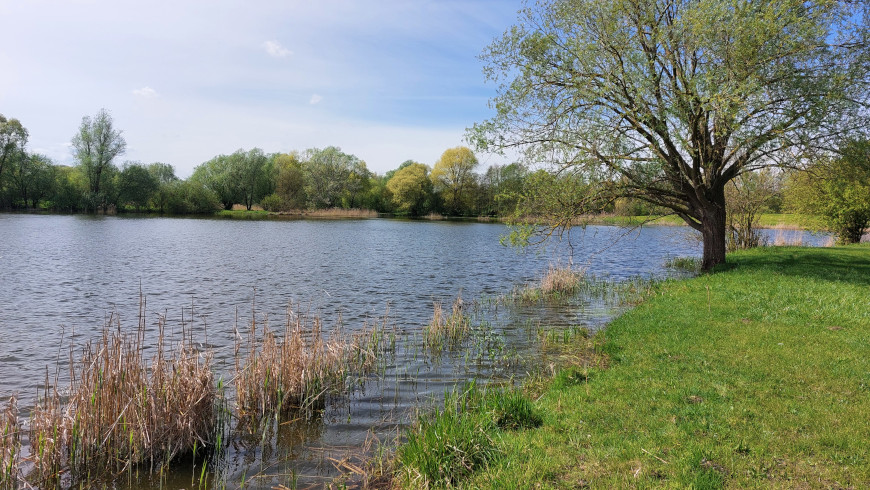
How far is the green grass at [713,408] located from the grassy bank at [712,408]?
2cm

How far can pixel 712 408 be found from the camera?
21.3ft

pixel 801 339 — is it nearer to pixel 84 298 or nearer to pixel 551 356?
pixel 551 356

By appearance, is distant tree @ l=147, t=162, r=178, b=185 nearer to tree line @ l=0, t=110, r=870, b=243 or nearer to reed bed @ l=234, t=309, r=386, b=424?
tree line @ l=0, t=110, r=870, b=243

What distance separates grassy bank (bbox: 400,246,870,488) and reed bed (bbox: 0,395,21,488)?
5.26 m

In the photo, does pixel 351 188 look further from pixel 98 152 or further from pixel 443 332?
pixel 443 332

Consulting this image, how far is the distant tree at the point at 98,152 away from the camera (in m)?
71.7

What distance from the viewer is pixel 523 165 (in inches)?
781

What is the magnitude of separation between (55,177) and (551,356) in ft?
293

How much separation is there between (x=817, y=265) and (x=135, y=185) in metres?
84.9

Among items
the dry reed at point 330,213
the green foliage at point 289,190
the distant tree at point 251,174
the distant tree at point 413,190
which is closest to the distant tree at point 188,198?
the distant tree at point 251,174

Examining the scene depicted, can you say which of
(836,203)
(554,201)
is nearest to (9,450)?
(554,201)

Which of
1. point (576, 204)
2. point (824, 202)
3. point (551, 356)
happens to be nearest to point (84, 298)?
point (551, 356)

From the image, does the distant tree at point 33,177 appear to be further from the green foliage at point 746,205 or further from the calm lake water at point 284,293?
the green foliage at point 746,205

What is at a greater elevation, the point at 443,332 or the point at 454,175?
the point at 454,175
